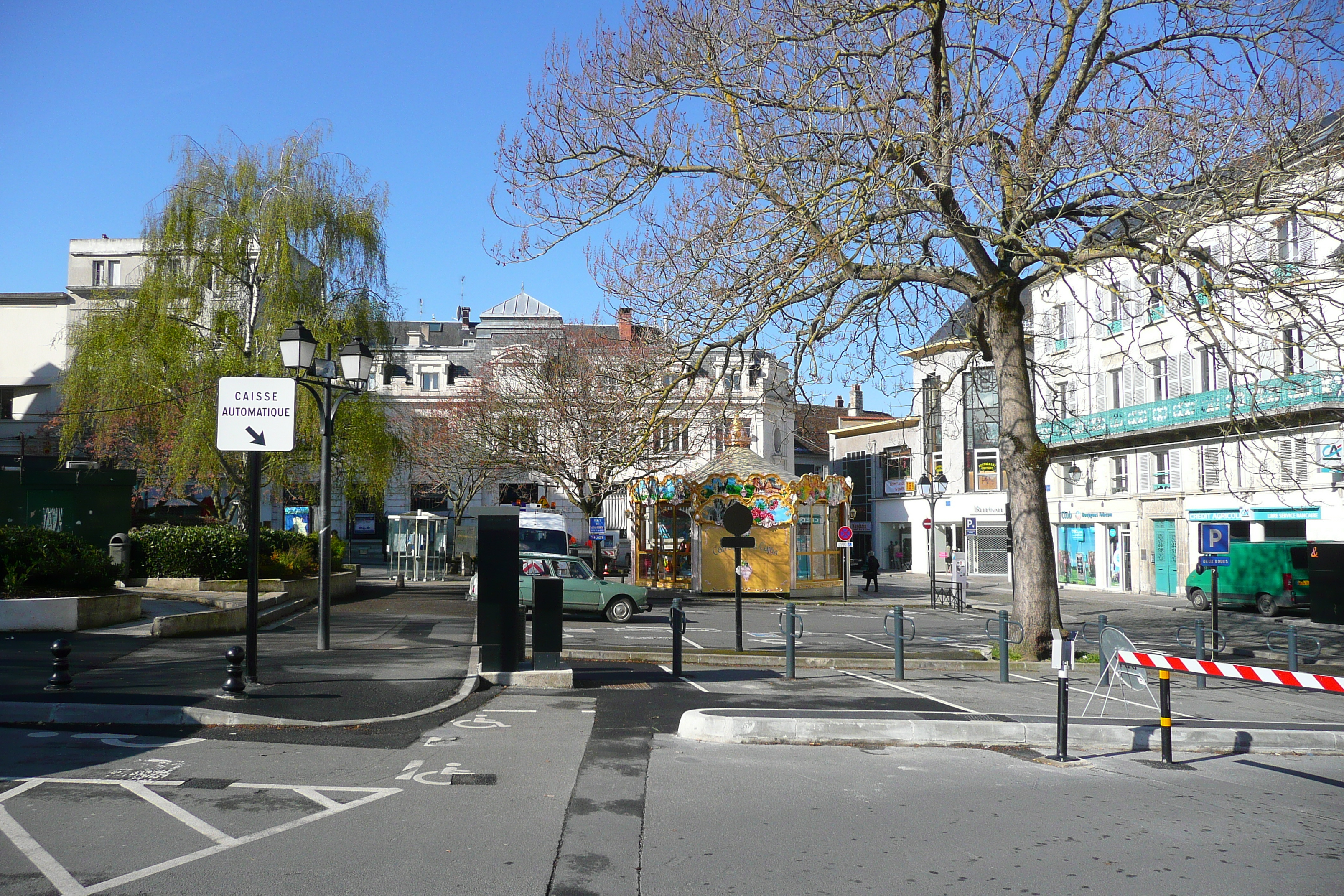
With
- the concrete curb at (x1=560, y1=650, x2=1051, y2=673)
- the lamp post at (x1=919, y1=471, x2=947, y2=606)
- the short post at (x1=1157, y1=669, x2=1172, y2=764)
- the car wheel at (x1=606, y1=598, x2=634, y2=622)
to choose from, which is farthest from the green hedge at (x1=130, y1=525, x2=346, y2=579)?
the lamp post at (x1=919, y1=471, x2=947, y2=606)

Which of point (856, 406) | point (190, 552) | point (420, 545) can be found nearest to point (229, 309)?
point (190, 552)

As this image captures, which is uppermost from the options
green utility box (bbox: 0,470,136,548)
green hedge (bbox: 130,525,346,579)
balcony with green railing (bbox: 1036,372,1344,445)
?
balcony with green railing (bbox: 1036,372,1344,445)

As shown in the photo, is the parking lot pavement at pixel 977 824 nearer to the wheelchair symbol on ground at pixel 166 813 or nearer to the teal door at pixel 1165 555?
the wheelchair symbol on ground at pixel 166 813

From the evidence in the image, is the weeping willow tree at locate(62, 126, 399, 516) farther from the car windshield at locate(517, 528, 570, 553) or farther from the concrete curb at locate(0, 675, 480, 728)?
the concrete curb at locate(0, 675, 480, 728)

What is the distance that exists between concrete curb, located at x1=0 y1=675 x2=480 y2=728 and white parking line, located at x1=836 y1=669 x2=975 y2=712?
6.65 metres

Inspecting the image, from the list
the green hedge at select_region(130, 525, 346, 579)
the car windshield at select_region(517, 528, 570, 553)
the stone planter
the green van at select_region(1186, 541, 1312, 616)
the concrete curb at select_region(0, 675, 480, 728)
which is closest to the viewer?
the concrete curb at select_region(0, 675, 480, 728)

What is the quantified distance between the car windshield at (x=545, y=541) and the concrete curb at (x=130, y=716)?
25.4 m

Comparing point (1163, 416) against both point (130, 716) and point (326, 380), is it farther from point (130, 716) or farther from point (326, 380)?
point (130, 716)

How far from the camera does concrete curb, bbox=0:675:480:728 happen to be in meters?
9.04

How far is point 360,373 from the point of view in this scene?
16594 millimetres

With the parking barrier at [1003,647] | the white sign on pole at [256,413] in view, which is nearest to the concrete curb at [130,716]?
the white sign on pole at [256,413]

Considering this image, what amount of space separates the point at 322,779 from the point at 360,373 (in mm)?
10281

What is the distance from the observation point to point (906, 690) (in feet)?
42.4

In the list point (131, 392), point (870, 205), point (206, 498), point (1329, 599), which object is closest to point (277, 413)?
point (870, 205)
